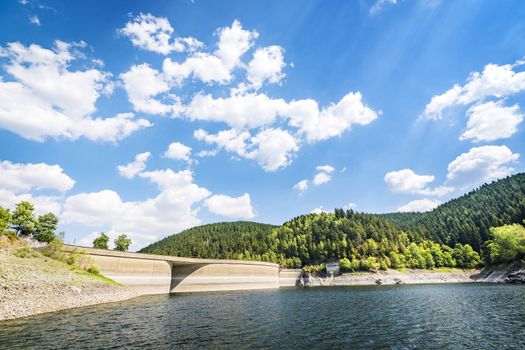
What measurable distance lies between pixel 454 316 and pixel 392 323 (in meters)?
8.50

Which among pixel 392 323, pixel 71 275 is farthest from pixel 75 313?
pixel 392 323

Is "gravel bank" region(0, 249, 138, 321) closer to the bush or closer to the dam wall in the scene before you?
the bush

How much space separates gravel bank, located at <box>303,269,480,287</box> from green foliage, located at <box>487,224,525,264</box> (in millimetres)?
12097

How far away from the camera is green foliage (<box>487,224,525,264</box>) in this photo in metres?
95.4

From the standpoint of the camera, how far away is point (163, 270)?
2739 inches

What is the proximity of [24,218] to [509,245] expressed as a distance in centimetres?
14610

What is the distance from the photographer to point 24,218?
66.1 m

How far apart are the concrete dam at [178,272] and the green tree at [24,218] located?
26781mm

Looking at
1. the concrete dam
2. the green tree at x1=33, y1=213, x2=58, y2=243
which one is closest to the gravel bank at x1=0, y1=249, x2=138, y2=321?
the concrete dam

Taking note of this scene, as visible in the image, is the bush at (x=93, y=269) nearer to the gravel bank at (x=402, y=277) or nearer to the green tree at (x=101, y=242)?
the green tree at (x=101, y=242)

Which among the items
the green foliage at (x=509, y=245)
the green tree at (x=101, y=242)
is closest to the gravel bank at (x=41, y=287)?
the green tree at (x=101, y=242)

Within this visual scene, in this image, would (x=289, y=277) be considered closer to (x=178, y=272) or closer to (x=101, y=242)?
(x=178, y=272)

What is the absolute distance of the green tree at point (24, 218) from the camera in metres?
65.6

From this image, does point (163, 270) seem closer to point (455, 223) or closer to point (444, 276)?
point (444, 276)
